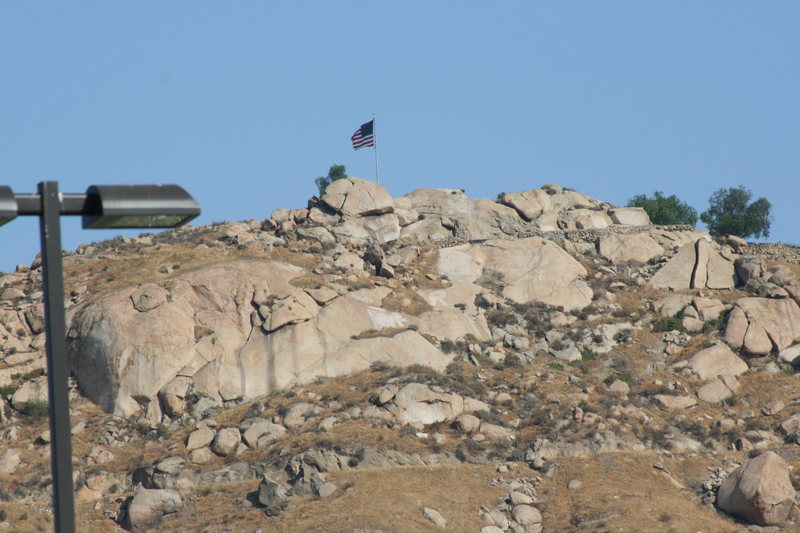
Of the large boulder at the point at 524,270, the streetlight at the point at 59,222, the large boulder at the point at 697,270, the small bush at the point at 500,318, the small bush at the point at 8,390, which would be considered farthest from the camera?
the large boulder at the point at 697,270

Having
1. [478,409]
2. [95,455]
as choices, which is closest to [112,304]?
[95,455]

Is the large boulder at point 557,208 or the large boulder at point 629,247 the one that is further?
the large boulder at point 557,208

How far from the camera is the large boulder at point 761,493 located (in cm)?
4703

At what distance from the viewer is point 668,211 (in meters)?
97.7

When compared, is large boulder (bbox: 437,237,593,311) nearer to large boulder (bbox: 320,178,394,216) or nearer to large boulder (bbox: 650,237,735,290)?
large boulder (bbox: 650,237,735,290)

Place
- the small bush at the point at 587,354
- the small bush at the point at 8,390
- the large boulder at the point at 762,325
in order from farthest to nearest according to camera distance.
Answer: the large boulder at the point at 762,325
the small bush at the point at 587,354
the small bush at the point at 8,390

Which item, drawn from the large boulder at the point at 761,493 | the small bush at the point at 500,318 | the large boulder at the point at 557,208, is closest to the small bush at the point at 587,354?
the small bush at the point at 500,318

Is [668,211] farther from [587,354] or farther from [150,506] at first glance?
[150,506]

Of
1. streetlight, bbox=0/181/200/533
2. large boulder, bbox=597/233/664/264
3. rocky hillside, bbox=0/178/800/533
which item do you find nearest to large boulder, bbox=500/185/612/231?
rocky hillside, bbox=0/178/800/533

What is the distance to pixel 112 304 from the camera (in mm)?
58750

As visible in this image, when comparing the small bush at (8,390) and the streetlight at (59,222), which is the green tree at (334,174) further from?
the streetlight at (59,222)

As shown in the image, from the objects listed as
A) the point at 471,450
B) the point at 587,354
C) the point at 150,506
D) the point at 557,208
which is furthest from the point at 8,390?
the point at 557,208

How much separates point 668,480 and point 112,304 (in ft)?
101

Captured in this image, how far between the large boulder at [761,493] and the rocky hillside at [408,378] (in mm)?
98
